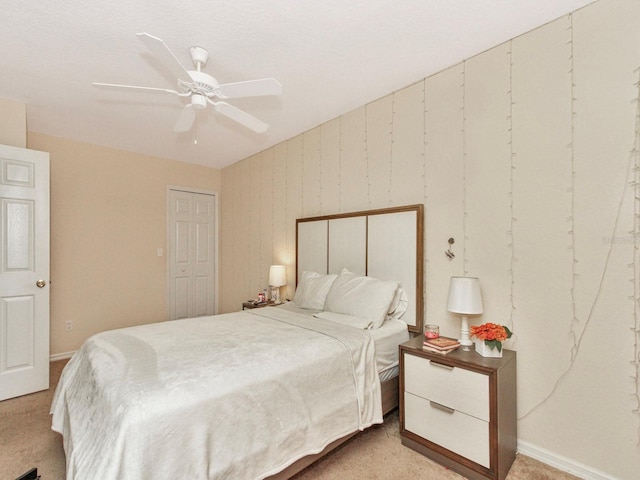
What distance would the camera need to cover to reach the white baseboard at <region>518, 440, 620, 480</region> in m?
Result: 1.70

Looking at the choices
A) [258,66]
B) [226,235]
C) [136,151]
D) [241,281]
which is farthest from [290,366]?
[136,151]

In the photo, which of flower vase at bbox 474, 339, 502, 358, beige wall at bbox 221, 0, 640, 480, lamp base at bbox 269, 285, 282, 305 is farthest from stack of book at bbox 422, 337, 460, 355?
lamp base at bbox 269, 285, 282, 305

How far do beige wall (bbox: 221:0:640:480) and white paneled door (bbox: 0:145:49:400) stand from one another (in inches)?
132

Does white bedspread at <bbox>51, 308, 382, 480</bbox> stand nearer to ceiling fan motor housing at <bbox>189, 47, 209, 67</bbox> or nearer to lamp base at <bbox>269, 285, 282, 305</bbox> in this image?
lamp base at <bbox>269, 285, 282, 305</bbox>

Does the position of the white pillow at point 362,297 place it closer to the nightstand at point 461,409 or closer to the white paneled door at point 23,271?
the nightstand at point 461,409

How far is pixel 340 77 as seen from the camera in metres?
2.51

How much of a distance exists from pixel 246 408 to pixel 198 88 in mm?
1863

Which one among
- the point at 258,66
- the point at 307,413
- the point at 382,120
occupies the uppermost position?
the point at 258,66

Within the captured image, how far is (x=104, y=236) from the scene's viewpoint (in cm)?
409

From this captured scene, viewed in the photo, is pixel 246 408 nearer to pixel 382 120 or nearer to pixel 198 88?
pixel 198 88

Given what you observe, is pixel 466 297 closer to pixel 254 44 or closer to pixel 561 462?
pixel 561 462

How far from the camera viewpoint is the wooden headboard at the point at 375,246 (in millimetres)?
2488

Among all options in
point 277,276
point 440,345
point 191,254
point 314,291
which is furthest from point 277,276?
point 440,345

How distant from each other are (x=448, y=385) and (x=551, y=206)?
4.16ft
